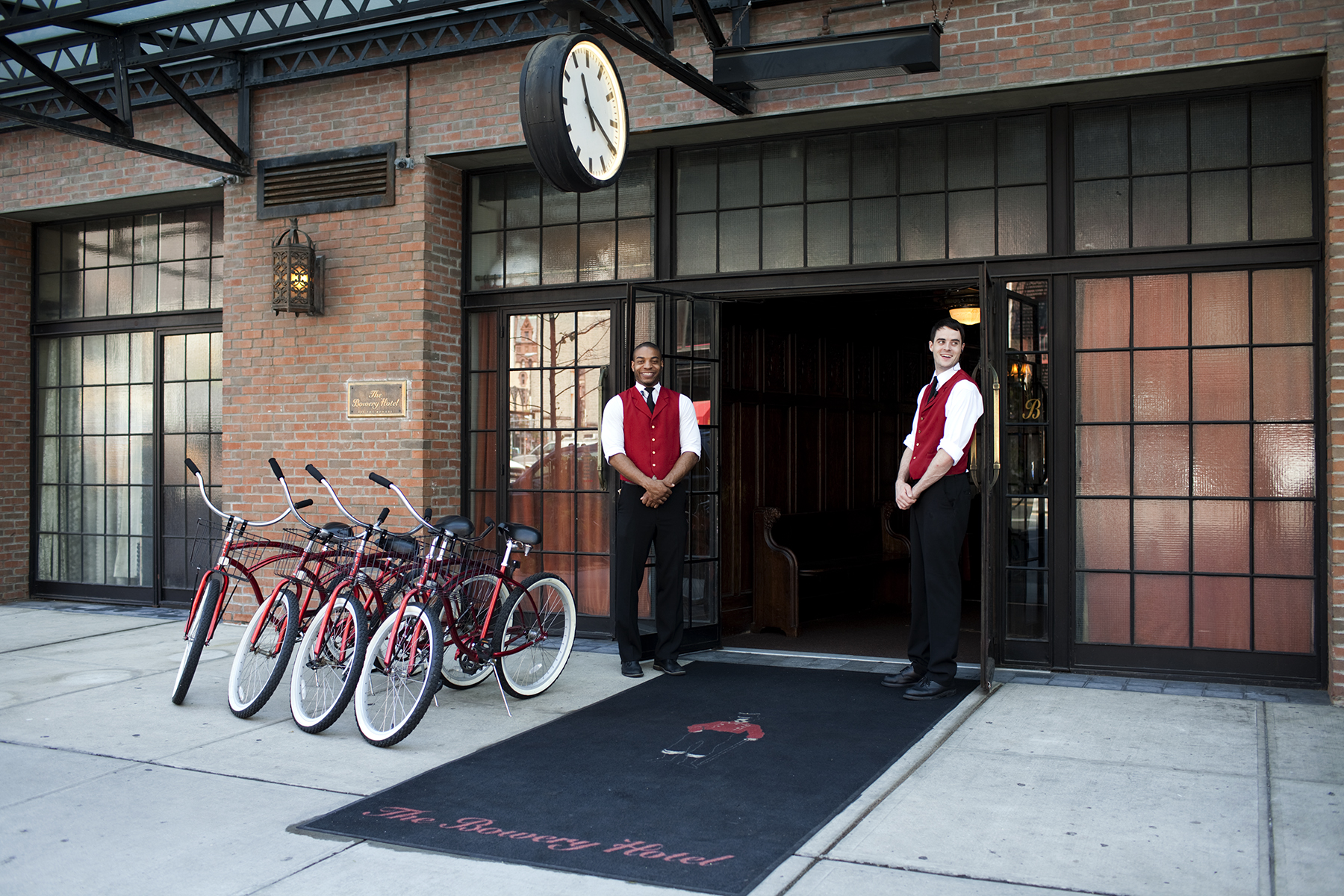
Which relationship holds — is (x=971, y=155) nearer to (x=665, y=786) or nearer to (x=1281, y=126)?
(x=1281, y=126)

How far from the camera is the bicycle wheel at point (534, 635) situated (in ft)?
17.4

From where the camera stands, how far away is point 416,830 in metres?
3.67

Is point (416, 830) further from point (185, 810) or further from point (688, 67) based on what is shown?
point (688, 67)

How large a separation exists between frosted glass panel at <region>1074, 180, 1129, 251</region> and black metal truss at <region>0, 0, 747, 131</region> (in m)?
2.04

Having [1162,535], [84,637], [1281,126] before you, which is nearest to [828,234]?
[1281,126]

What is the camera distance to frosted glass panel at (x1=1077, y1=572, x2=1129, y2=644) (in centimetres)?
597

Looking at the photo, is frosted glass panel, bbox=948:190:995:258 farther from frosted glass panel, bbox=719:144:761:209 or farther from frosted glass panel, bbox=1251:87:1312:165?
frosted glass panel, bbox=1251:87:1312:165

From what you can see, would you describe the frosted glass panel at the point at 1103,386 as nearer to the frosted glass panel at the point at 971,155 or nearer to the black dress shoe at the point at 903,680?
the frosted glass panel at the point at 971,155

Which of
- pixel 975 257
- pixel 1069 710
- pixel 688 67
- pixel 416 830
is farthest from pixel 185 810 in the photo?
pixel 975 257

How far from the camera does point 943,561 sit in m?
5.58

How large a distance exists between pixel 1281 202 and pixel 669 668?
4.00m

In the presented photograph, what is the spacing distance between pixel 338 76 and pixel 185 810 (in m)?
5.33

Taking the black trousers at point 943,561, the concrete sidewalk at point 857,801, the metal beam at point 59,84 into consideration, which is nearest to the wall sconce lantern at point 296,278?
the metal beam at point 59,84

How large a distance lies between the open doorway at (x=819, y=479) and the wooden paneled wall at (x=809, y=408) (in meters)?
0.01
